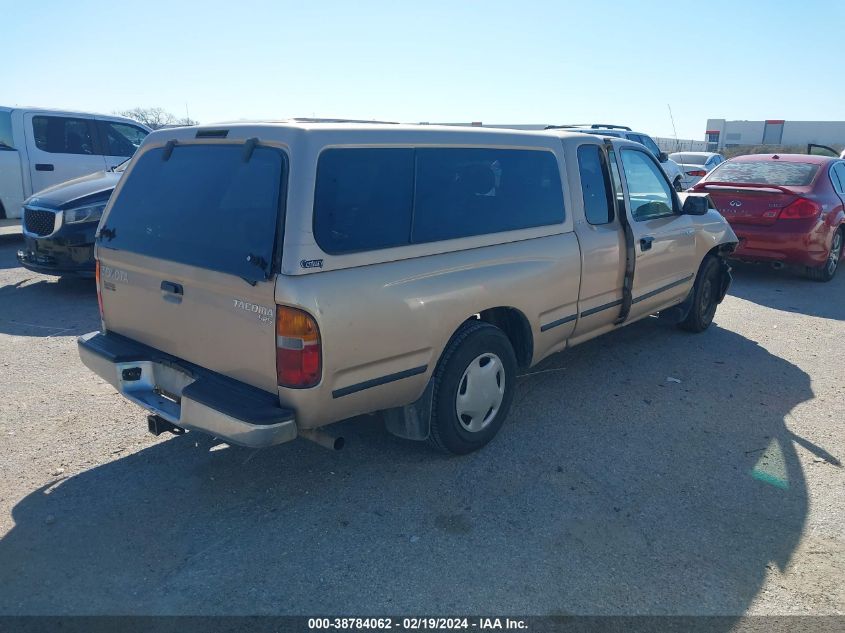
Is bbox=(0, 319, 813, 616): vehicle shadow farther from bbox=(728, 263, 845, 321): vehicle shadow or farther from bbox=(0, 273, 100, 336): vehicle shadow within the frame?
bbox=(728, 263, 845, 321): vehicle shadow

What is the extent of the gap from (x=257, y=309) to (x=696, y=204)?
4187 millimetres

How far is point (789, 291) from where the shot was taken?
28.5 feet

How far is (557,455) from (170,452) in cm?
236

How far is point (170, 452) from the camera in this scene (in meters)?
3.95

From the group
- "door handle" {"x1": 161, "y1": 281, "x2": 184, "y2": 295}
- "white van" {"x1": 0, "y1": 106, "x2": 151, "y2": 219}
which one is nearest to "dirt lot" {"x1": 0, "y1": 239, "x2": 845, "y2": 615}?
"door handle" {"x1": 161, "y1": 281, "x2": 184, "y2": 295}

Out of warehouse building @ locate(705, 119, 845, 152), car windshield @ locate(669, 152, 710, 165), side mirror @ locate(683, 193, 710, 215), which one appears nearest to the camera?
side mirror @ locate(683, 193, 710, 215)

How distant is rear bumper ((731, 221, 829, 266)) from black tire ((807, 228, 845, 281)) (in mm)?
246

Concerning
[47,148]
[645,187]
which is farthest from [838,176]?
[47,148]

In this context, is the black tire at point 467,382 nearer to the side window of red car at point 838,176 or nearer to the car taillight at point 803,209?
the car taillight at point 803,209

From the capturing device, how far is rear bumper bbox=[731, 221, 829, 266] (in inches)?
333

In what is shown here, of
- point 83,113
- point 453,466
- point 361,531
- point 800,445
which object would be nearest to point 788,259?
point 800,445

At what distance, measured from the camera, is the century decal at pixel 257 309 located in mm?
2914

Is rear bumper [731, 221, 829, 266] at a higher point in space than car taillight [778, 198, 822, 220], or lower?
lower

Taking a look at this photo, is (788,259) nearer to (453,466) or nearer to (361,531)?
(453,466)
